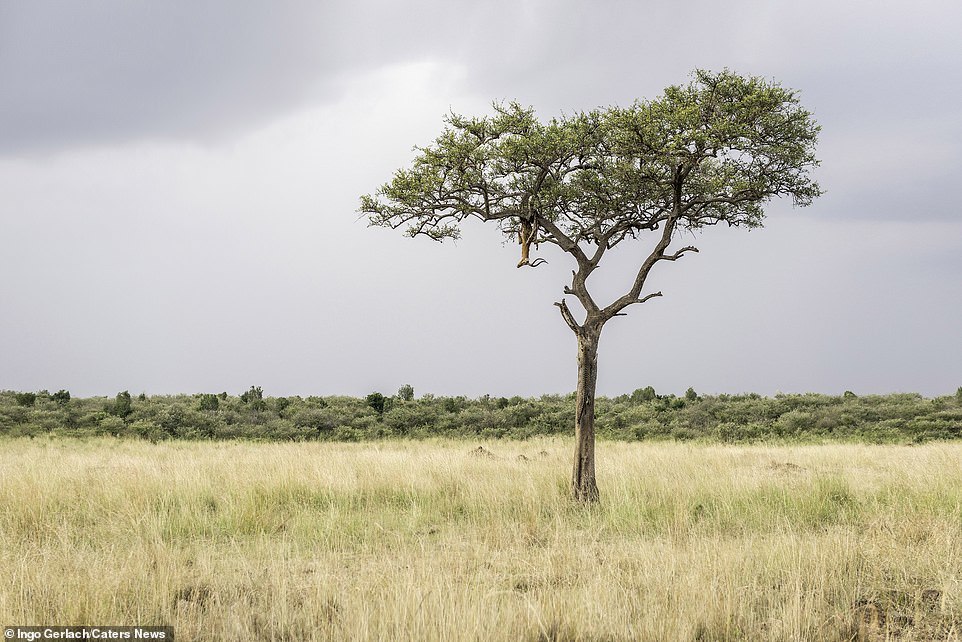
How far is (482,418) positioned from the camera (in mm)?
36375

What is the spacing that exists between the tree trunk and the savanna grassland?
1.96ft

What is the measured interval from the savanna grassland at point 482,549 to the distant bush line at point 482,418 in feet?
52.3

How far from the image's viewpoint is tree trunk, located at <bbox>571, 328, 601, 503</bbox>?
12.8m

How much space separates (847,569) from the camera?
23.7ft

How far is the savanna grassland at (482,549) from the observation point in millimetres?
5781

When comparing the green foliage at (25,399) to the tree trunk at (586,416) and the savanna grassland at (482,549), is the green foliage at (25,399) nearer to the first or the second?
A: the savanna grassland at (482,549)

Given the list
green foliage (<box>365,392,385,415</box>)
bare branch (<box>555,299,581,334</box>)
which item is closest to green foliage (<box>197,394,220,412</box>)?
green foliage (<box>365,392,385,415</box>)

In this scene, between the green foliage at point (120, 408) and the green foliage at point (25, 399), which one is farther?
the green foliage at point (25, 399)

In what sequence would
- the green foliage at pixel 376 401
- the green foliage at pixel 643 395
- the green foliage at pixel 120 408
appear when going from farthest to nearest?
the green foliage at pixel 643 395
the green foliage at pixel 376 401
the green foliage at pixel 120 408

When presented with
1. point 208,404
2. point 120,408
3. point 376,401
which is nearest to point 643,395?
point 376,401

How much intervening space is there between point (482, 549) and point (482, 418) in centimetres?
2806

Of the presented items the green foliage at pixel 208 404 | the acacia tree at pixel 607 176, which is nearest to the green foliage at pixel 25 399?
the green foliage at pixel 208 404

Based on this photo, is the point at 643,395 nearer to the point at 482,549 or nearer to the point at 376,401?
the point at 376,401

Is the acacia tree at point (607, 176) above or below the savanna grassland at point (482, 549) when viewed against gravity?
above
